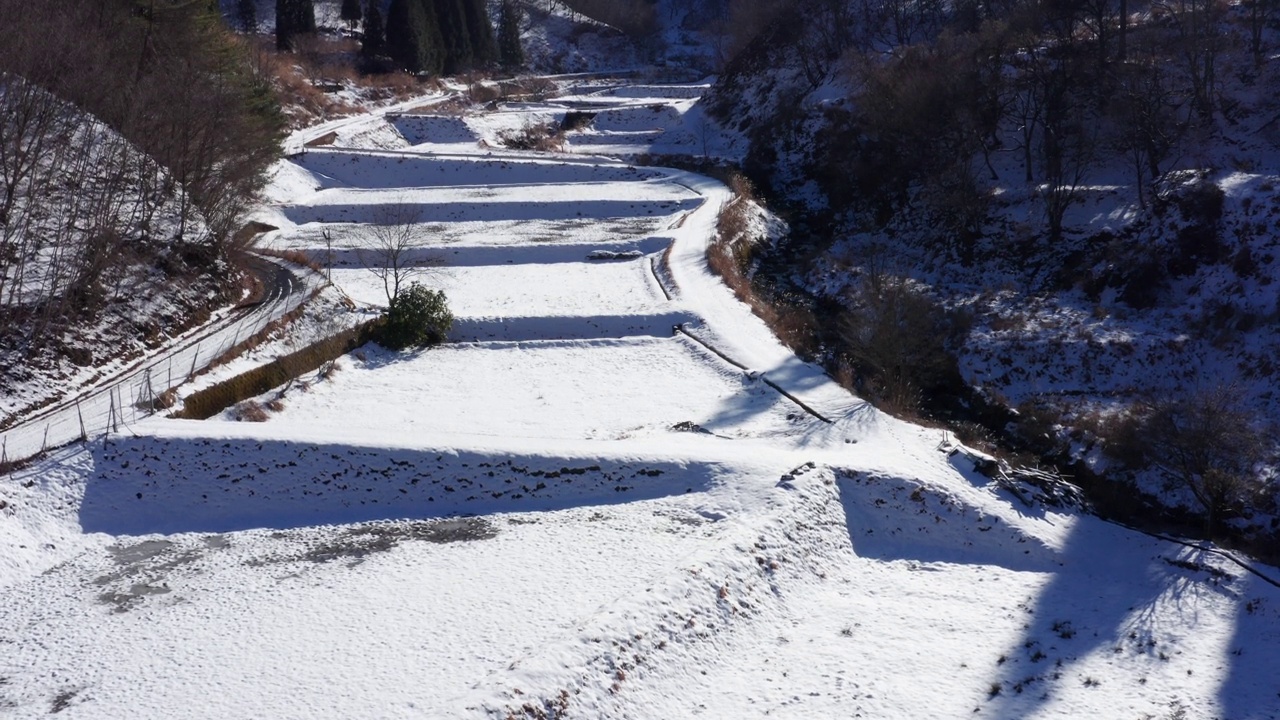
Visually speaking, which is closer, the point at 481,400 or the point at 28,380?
the point at 28,380

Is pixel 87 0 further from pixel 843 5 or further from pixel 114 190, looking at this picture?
pixel 843 5

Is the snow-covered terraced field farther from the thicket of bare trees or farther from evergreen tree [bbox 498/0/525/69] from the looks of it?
evergreen tree [bbox 498/0/525/69]

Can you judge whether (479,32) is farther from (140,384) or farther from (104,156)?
(140,384)

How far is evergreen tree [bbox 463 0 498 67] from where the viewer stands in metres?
83.1

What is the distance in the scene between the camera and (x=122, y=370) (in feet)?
71.4

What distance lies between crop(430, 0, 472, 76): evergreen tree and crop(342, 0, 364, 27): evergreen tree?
7.61 metres

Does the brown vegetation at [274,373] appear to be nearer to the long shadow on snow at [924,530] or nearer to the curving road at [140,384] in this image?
the curving road at [140,384]

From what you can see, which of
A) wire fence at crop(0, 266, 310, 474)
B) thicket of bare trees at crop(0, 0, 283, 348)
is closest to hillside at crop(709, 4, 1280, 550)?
wire fence at crop(0, 266, 310, 474)

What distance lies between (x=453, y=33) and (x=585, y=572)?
73216 millimetres

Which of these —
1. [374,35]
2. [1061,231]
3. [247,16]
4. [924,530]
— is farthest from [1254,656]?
[247,16]

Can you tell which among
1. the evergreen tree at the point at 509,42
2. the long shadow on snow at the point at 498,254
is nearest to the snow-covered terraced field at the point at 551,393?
the long shadow on snow at the point at 498,254

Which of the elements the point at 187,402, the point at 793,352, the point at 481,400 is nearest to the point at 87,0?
the point at 187,402

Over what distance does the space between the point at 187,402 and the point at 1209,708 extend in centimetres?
1898

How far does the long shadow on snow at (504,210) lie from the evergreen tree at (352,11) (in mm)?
46295
